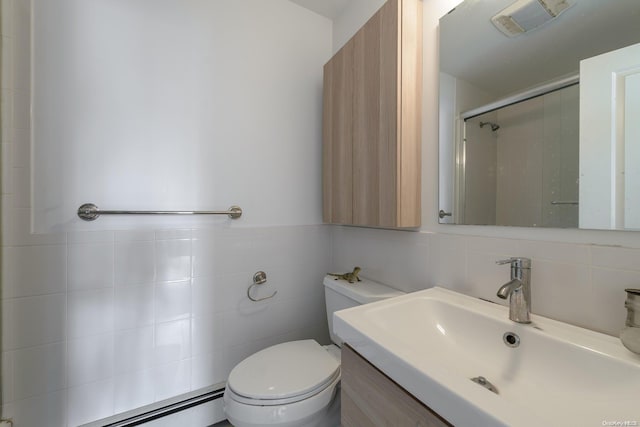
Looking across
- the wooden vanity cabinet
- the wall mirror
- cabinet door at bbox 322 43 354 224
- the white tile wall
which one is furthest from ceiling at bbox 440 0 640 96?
the white tile wall

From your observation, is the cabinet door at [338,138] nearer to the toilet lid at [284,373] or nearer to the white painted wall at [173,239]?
the white painted wall at [173,239]

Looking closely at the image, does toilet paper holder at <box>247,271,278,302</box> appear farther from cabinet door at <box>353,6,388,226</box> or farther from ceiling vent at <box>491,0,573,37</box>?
ceiling vent at <box>491,0,573,37</box>

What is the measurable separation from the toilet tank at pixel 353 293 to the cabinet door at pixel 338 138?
308 mm

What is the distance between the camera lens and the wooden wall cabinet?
0.97 metres

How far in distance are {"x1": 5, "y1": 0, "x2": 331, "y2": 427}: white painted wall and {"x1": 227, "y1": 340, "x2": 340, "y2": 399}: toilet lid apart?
1.05ft

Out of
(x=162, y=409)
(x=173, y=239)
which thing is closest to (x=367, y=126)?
(x=173, y=239)

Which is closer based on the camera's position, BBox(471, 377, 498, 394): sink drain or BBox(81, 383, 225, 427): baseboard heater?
BBox(471, 377, 498, 394): sink drain

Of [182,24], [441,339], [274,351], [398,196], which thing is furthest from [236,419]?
[182,24]

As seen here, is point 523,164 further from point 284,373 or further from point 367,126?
point 284,373

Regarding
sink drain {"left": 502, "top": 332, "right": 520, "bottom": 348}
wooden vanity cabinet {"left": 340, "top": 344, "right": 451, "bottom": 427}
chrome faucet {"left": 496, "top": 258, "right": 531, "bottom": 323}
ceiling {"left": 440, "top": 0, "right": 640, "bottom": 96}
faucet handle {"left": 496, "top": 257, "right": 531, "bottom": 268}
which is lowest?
wooden vanity cabinet {"left": 340, "top": 344, "right": 451, "bottom": 427}

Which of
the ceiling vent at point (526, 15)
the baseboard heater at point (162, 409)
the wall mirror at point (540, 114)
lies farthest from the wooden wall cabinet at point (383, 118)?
the baseboard heater at point (162, 409)

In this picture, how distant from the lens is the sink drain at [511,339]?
0.61 meters

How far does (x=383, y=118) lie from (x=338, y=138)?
1.10ft

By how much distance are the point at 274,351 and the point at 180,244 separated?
0.66 m
